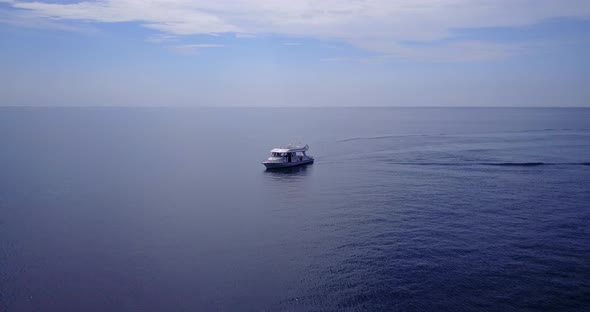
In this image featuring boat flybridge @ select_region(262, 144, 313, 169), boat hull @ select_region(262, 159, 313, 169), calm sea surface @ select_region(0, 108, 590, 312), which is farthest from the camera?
boat flybridge @ select_region(262, 144, 313, 169)

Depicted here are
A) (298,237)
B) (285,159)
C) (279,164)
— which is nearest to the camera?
(298,237)

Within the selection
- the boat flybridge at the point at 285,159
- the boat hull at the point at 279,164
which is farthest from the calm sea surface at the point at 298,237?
the boat flybridge at the point at 285,159

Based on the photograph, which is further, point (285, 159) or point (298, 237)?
point (285, 159)

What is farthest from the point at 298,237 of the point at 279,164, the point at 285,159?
the point at 285,159

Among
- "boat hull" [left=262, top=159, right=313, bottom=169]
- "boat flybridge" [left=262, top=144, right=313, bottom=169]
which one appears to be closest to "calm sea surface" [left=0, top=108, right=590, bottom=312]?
"boat hull" [left=262, top=159, right=313, bottom=169]

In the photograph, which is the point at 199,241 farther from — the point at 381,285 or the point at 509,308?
the point at 509,308

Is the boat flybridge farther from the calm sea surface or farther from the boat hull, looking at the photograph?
the calm sea surface

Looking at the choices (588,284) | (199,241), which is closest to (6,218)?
(199,241)

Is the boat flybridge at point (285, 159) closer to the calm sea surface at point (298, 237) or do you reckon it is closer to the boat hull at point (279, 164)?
the boat hull at point (279, 164)

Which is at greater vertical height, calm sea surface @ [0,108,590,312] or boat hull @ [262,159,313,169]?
boat hull @ [262,159,313,169]

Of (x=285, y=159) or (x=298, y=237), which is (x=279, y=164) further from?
(x=298, y=237)
